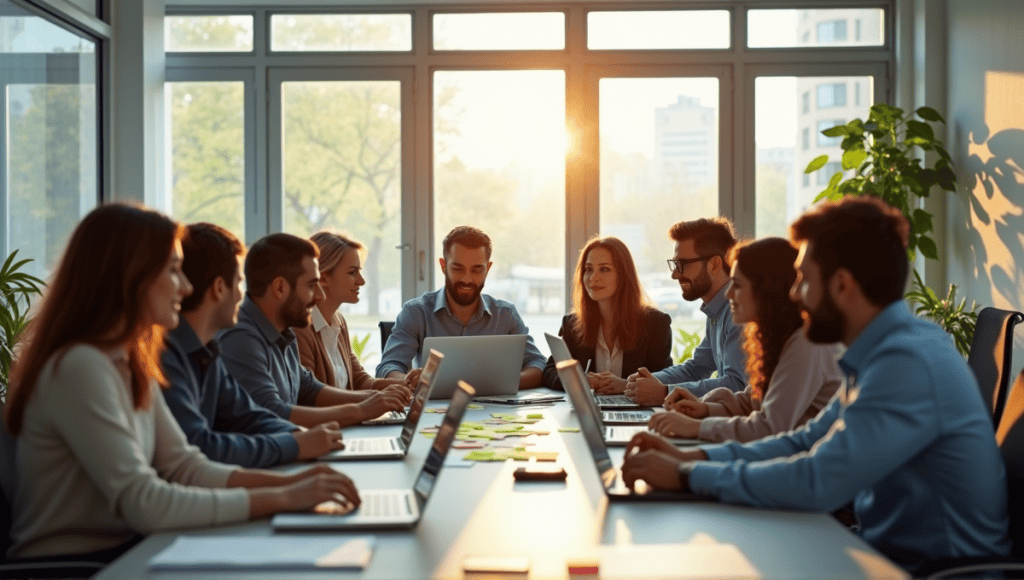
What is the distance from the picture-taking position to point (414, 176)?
255 inches

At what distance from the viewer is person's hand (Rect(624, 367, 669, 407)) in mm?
3436

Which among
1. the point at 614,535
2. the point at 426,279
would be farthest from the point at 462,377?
the point at 426,279

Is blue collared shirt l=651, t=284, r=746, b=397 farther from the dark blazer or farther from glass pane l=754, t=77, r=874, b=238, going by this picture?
glass pane l=754, t=77, r=874, b=238

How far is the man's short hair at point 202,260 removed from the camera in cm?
224

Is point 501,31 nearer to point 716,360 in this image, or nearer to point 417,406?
point 716,360

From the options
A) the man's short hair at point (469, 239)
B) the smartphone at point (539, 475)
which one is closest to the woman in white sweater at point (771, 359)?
the smartphone at point (539, 475)

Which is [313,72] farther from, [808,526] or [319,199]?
[808,526]

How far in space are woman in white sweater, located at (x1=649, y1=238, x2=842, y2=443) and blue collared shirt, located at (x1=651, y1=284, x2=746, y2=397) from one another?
720 mm

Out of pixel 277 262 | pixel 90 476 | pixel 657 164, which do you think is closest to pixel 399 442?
pixel 277 262

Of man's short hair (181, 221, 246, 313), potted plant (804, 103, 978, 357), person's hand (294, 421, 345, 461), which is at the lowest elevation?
person's hand (294, 421, 345, 461)

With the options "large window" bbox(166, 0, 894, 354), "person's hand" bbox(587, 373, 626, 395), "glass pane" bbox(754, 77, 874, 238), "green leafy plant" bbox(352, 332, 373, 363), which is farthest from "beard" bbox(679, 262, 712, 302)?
"green leafy plant" bbox(352, 332, 373, 363)

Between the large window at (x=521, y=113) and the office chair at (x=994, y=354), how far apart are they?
3.63 metres

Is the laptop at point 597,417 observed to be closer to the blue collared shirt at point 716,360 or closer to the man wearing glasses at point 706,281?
the blue collared shirt at point 716,360

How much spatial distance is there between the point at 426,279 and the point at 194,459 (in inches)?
181
